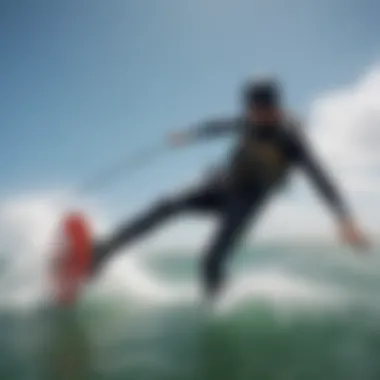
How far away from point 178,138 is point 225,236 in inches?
10.1

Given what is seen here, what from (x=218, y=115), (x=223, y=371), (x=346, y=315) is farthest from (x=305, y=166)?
(x=223, y=371)

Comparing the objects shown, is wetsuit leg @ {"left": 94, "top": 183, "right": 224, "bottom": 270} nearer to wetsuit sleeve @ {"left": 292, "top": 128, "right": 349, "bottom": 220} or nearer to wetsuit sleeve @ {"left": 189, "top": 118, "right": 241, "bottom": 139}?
wetsuit sleeve @ {"left": 189, "top": 118, "right": 241, "bottom": 139}

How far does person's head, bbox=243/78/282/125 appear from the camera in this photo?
1.92 metres

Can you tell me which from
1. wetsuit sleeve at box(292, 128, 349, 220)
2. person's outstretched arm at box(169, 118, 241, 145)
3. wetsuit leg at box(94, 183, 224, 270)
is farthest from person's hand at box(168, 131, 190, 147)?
wetsuit sleeve at box(292, 128, 349, 220)

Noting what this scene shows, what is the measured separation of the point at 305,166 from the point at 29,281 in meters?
0.71

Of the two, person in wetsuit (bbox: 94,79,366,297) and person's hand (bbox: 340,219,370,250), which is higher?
person in wetsuit (bbox: 94,79,366,297)

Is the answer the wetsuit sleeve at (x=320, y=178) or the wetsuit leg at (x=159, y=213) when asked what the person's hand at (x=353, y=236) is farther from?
the wetsuit leg at (x=159, y=213)

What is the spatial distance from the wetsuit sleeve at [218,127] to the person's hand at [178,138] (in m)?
0.03

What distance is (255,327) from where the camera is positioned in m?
1.94

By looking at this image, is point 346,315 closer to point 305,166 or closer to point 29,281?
point 305,166

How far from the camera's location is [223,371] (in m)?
1.92

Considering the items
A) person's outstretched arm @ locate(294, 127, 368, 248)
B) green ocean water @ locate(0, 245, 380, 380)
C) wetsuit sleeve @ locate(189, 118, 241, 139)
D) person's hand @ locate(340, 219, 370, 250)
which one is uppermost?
wetsuit sleeve @ locate(189, 118, 241, 139)

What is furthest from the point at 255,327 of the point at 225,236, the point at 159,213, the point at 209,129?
the point at 209,129

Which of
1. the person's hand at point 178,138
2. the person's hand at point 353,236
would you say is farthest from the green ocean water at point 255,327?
the person's hand at point 178,138
